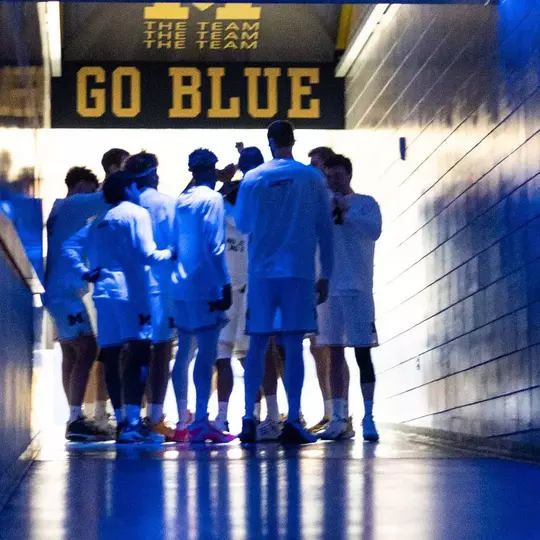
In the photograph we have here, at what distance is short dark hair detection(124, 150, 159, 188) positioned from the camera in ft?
26.3

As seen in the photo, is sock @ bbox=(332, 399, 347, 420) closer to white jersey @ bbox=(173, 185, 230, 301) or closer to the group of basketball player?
the group of basketball player

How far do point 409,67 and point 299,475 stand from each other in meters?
5.05

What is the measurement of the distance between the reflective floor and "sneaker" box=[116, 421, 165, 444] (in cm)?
84

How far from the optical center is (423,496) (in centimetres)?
466

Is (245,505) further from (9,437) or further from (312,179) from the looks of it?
(312,179)

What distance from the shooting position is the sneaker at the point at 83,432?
8.30 metres

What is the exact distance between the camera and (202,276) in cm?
787

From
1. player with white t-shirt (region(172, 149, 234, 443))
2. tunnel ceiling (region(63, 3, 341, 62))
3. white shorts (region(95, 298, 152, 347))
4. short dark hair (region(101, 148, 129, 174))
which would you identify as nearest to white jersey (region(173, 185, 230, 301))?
player with white t-shirt (region(172, 149, 234, 443))

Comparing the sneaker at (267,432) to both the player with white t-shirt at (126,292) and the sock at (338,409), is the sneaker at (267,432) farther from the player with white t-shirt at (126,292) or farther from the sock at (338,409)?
the player with white t-shirt at (126,292)

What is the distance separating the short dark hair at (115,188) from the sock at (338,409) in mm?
1707

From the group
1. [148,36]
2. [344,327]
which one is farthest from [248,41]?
[344,327]

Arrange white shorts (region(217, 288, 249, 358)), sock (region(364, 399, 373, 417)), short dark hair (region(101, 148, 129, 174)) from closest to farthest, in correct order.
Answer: sock (region(364, 399, 373, 417)) → white shorts (region(217, 288, 249, 358)) → short dark hair (region(101, 148, 129, 174))

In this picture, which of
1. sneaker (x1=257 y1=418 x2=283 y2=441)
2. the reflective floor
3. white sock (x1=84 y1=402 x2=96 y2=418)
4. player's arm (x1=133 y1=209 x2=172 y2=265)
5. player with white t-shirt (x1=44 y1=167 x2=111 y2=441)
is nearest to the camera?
the reflective floor

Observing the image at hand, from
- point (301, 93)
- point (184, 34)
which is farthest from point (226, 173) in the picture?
point (184, 34)
